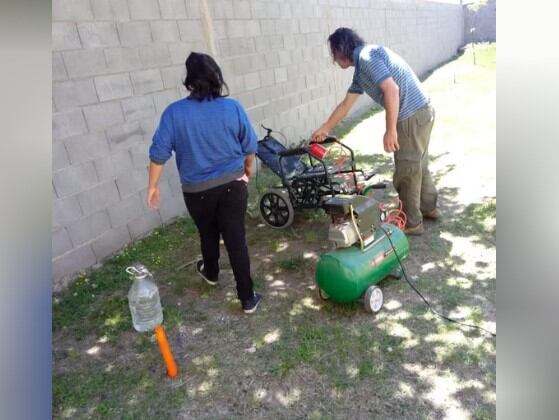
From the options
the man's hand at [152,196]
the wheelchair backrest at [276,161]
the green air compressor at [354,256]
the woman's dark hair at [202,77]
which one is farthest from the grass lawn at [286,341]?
the woman's dark hair at [202,77]

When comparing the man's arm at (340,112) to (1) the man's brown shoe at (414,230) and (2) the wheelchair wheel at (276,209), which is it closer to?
(2) the wheelchair wheel at (276,209)

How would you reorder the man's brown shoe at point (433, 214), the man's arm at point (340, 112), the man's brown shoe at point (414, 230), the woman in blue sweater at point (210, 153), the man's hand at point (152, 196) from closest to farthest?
the woman in blue sweater at point (210, 153), the man's hand at point (152, 196), the man's arm at point (340, 112), the man's brown shoe at point (414, 230), the man's brown shoe at point (433, 214)

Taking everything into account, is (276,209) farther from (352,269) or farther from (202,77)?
(202,77)

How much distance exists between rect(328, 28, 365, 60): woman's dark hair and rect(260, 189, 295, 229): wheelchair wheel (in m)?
1.51

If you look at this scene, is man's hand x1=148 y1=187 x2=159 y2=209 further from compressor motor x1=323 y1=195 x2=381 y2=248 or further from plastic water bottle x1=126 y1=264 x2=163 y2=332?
compressor motor x1=323 y1=195 x2=381 y2=248

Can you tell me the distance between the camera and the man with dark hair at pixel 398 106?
11.3 feet

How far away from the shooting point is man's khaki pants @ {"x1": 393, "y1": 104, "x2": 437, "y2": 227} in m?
3.74

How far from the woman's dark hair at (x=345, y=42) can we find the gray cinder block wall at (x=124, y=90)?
198 cm

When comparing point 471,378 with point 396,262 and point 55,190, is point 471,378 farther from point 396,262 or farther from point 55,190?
point 55,190

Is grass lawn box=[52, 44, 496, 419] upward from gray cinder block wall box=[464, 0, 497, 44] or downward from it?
downward

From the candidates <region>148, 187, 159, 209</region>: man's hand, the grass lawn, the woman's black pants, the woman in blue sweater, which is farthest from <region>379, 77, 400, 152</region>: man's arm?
<region>148, 187, 159, 209</region>: man's hand

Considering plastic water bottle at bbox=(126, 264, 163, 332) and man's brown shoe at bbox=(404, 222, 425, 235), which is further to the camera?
man's brown shoe at bbox=(404, 222, 425, 235)

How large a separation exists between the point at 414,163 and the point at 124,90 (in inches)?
109
